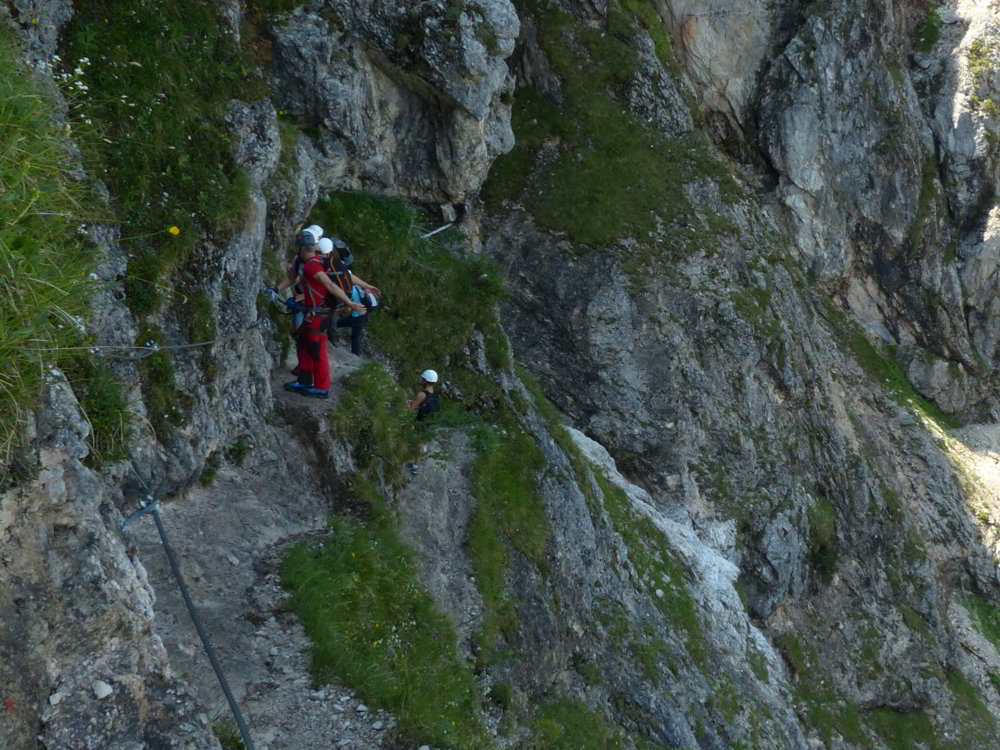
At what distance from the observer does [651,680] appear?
15648mm

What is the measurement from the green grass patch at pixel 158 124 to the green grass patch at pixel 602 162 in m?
16.8

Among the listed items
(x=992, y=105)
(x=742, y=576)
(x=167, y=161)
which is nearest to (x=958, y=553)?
(x=742, y=576)

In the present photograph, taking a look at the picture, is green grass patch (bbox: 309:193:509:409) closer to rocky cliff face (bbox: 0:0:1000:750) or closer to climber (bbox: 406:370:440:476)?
rocky cliff face (bbox: 0:0:1000:750)

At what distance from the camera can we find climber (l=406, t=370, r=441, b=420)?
15008mm

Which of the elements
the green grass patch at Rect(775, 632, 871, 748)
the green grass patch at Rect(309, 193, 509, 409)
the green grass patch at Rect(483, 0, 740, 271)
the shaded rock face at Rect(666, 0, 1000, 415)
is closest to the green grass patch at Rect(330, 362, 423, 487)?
the green grass patch at Rect(309, 193, 509, 409)

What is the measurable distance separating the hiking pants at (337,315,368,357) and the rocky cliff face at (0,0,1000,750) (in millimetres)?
1303

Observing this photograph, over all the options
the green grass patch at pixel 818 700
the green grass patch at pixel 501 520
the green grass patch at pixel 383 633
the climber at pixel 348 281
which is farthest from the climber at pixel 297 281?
the green grass patch at pixel 818 700

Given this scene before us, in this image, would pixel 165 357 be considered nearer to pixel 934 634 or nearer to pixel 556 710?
pixel 556 710

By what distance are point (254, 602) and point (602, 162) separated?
23.0 metres

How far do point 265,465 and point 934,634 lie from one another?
25.8 m

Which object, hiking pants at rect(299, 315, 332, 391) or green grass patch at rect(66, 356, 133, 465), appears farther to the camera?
hiking pants at rect(299, 315, 332, 391)

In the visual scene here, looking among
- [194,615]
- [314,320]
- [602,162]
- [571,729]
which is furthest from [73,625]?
[602,162]

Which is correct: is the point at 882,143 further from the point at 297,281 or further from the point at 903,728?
the point at 297,281

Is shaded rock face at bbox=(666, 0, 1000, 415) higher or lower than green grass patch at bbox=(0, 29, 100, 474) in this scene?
higher
